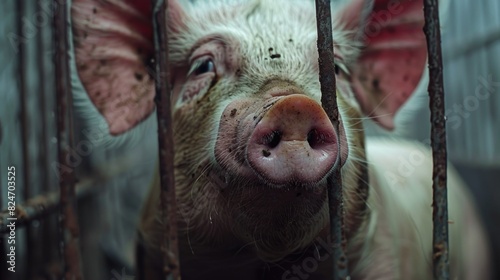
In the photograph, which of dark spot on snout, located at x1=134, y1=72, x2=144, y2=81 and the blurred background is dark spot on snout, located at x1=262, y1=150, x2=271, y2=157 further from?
the blurred background

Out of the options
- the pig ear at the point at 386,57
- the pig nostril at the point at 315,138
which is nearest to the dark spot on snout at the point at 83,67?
the pig ear at the point at 386,57

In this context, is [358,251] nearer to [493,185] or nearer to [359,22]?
[359,22]

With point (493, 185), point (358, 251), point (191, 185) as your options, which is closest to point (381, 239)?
point (358, 251)

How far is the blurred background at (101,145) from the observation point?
8.47 ft

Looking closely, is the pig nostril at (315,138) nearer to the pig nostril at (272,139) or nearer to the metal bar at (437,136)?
the pig nostril at (272,139)

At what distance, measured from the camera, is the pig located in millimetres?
1269

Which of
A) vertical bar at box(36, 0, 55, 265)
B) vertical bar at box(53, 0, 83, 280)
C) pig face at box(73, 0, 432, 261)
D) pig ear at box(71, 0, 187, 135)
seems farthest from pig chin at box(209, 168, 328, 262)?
vertical bar at box(36, 0, 55, 265)

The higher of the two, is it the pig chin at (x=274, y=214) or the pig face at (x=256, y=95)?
the pig face at (x=256, y=95)

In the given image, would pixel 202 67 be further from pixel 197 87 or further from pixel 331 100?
pixel 331 100

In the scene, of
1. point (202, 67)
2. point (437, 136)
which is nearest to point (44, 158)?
point (202, 67)

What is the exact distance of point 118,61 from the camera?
1954mm

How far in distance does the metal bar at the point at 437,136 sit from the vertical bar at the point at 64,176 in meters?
0.76

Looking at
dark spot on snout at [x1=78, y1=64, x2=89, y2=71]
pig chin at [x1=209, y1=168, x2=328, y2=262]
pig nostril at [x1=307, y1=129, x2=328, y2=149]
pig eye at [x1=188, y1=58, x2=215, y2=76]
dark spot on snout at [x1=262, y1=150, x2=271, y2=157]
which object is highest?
dark spot on snout at [x1=78, y1=64, x2=89, y2=71]

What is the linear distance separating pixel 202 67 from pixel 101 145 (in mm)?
930
